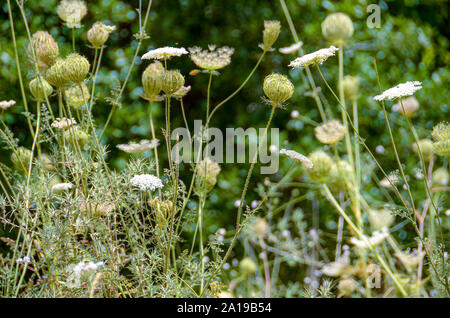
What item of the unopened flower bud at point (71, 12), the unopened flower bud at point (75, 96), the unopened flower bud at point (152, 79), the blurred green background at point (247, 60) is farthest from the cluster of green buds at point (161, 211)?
the blurred green background at point (247, 60)

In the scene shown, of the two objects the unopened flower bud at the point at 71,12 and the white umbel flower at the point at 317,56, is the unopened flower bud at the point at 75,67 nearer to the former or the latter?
the unopened flower bud at the point at 71,12

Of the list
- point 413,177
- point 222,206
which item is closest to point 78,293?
point 222,206

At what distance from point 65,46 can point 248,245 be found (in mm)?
1131

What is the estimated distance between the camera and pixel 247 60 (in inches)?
88.7

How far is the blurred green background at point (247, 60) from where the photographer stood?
2131 millimetres

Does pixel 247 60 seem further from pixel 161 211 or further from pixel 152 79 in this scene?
pixel 161 211

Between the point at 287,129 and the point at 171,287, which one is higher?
the point at 287,129

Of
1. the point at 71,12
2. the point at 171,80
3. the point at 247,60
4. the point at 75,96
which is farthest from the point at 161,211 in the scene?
the point at 247,60

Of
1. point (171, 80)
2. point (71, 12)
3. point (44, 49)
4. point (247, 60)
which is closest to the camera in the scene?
point (171, 80)

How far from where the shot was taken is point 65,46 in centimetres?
209

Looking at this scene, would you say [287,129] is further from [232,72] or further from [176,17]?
[176,17]

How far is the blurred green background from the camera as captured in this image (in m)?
2.13

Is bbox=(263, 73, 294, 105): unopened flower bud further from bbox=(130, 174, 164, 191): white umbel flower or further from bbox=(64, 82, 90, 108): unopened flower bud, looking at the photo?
bbox=(64, 82, 90, 108): unopened flower bud

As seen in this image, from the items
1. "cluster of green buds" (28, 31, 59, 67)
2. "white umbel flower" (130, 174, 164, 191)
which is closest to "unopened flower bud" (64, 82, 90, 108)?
"cluster of green buds" (28, 31, 59, 67)
